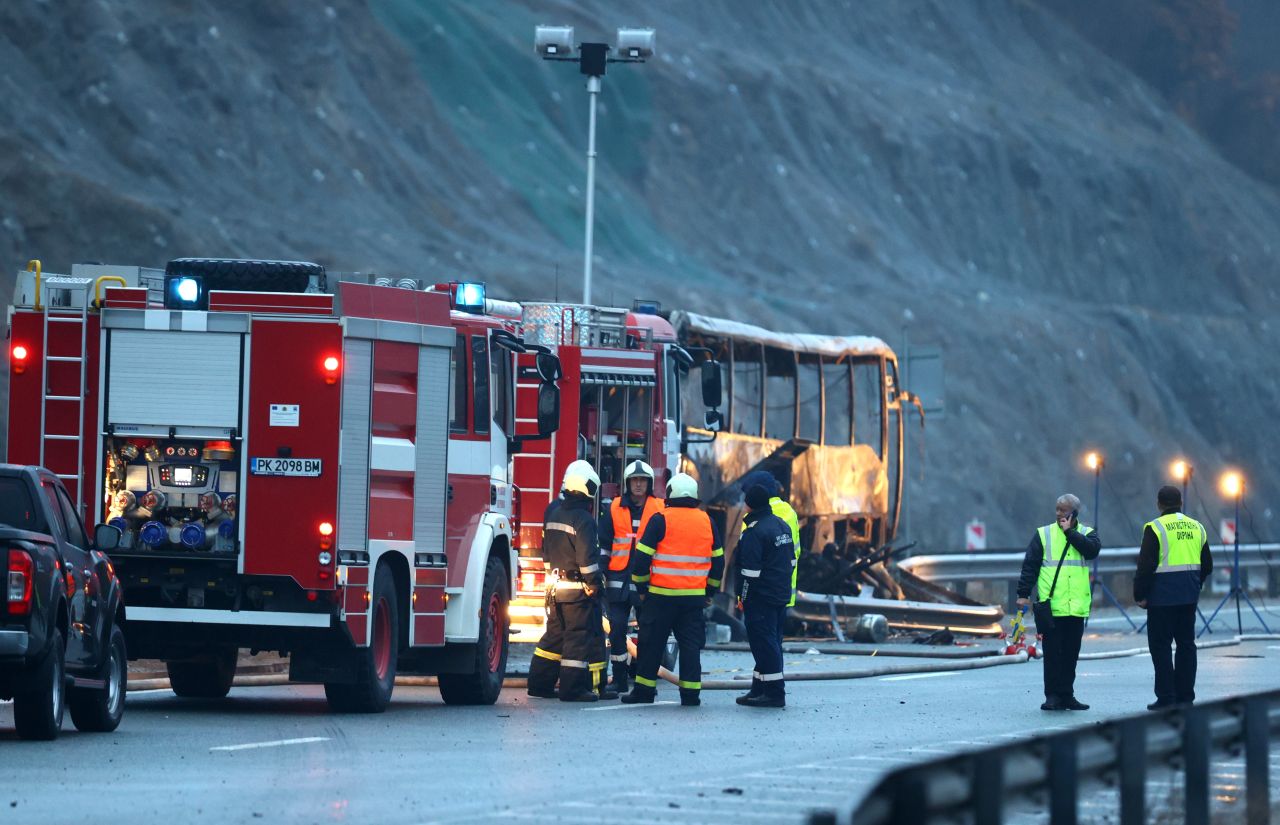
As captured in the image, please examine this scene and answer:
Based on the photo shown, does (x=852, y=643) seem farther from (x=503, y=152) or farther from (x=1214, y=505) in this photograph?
(x=1214, y=505)

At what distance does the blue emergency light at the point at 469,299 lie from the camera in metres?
18.1

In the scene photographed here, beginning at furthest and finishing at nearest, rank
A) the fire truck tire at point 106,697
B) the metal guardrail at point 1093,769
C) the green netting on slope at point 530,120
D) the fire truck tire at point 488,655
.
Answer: the green netting on slope at point 530,120
the fire truck tire at point 488,655
the fire truck tire at point 106,697
the metal guardrail at point 1093,769

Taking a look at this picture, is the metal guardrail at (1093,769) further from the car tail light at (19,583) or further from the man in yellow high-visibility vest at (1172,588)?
the man in yellow high-visibility vest at (1172,588)

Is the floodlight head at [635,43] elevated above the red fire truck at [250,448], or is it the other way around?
the floodlight head at [635,43]

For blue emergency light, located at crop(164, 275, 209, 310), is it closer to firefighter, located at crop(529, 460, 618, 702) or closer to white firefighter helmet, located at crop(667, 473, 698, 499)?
firefighter, located at crop(529, 460, 618, 702)

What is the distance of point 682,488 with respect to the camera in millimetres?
17500

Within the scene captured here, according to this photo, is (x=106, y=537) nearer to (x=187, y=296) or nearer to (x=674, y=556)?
(x=187, y=296)

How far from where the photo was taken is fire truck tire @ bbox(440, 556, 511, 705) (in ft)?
57.4

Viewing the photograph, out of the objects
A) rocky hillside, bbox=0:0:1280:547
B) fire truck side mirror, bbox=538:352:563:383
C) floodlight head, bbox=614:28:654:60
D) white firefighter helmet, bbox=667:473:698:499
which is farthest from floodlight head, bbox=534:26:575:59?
rocky hillside, bbox=0:0:1280:547

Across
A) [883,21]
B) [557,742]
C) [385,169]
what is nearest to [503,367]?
[557,742]

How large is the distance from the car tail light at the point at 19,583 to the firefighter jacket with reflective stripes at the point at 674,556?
5.39 metres

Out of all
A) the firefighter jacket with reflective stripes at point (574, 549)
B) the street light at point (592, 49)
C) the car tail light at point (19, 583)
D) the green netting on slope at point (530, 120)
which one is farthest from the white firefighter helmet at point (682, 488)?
the green netting on slope at point (530, 120)

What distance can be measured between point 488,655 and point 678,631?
1.49 meters

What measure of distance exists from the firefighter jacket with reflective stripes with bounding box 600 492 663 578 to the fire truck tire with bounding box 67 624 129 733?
441cm
